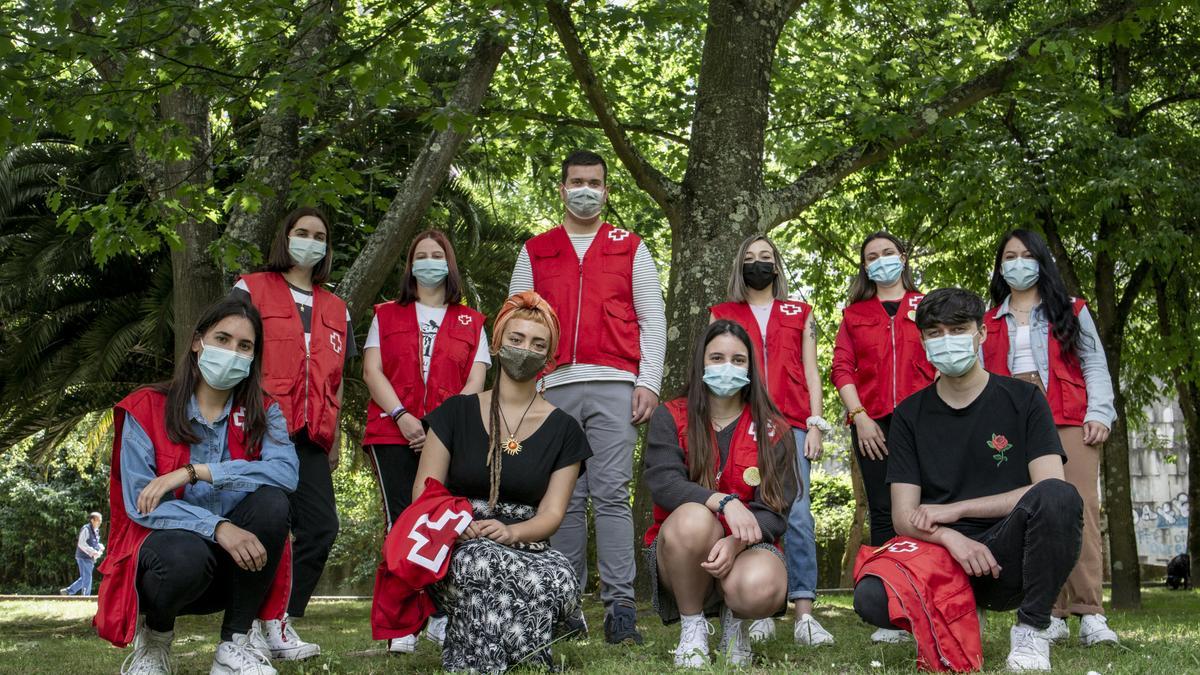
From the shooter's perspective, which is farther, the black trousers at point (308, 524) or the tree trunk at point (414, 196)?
the tree trunk at point (414, 196)

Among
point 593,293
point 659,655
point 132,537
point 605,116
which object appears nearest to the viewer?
point 132,537

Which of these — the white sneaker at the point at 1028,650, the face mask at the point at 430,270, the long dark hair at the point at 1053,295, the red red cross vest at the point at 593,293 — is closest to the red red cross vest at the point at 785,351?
the red red cross vest at the point at 593,293

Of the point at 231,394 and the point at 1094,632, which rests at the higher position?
the point at 231,394

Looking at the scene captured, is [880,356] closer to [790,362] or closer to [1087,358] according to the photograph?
[790,362]

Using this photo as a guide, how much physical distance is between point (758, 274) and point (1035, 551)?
2453mm

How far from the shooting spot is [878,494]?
6574 mm

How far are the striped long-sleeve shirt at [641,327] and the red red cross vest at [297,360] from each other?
104 cm

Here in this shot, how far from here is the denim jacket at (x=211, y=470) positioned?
4500mm

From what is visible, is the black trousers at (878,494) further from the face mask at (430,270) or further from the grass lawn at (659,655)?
the face mask at (430,270)

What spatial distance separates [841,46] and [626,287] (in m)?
8.61

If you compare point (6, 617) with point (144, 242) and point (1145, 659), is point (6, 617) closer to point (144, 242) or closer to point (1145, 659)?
point (144, 242)

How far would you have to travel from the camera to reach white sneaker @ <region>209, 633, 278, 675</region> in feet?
14.8

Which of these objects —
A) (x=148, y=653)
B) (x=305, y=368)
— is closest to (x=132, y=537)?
(x=148, y=653)

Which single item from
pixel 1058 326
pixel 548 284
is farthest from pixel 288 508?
pixel 1058 326
